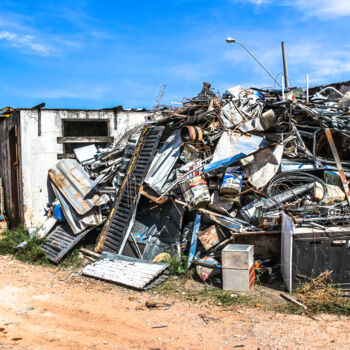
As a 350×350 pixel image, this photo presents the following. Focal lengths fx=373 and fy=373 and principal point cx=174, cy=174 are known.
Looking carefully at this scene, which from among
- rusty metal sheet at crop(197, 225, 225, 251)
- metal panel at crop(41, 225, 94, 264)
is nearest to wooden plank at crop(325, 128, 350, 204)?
rusty metal sheet at crop(197, 225, 225, 251)

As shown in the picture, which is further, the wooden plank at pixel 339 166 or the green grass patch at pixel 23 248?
the green grass patch at pixel 23 248

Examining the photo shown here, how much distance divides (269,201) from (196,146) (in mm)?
2079

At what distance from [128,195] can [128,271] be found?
195 centimetres

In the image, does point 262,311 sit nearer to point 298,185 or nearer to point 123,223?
point 298,185

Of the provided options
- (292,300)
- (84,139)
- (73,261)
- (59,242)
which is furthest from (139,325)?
(84,139)

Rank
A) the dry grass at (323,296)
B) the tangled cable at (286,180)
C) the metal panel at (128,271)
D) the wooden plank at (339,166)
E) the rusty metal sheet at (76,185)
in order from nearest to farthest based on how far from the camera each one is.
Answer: the dry grass at (323,296)
the metal panel at (128,271)
the wooden plank at (339,166)
the tangled cable at (286,180)
the rusty metal sheet at (76,185)

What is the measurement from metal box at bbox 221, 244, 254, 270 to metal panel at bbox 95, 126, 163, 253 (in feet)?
8.85

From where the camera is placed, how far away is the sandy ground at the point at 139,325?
4551 millimetres

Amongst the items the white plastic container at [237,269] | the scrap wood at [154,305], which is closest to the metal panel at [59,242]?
the scrap wood at [154,305]

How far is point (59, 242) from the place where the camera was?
8.65m

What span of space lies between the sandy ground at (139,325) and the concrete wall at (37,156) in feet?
12.0

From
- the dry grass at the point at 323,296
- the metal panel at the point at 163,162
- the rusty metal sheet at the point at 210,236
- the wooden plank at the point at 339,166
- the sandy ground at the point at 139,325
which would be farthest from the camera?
the metal panel at the point at 163,162

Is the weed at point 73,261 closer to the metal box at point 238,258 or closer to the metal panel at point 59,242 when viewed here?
the metal panel at point 59,242

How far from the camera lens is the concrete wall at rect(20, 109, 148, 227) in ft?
32.8
